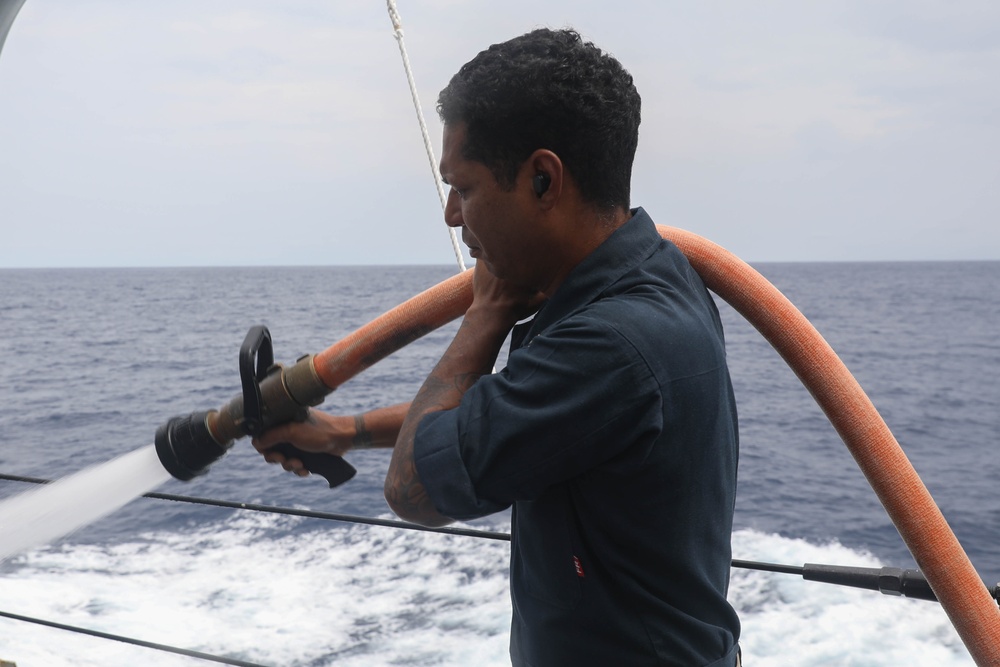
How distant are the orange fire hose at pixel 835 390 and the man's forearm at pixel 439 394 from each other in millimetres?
255

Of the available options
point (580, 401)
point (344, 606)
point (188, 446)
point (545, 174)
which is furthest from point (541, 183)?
point (344, 606)

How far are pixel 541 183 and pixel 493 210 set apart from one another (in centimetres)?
8

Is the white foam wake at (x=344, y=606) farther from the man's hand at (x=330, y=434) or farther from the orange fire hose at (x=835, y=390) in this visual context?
the orange fire hose at (x=835, y=390)

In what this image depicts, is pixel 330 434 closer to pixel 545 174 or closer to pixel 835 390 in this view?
pixel 545 174

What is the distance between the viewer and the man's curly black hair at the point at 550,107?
1.05 meters

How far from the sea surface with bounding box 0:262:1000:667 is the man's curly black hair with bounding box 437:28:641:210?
6.38 m

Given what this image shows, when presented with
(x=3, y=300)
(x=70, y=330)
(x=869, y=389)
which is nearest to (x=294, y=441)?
(x=869, y=389)

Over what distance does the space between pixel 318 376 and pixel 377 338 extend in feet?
0.42

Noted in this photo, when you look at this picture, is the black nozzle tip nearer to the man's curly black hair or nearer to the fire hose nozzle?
the fire hose nozzle

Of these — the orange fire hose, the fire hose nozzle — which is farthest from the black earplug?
the fire hose nozzle

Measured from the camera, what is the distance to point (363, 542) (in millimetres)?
9773

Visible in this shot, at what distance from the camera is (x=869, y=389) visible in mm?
24125

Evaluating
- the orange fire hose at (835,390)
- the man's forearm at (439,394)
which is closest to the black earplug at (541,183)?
the man's forearm at (439,394)

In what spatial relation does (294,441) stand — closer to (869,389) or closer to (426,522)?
(426,522)
